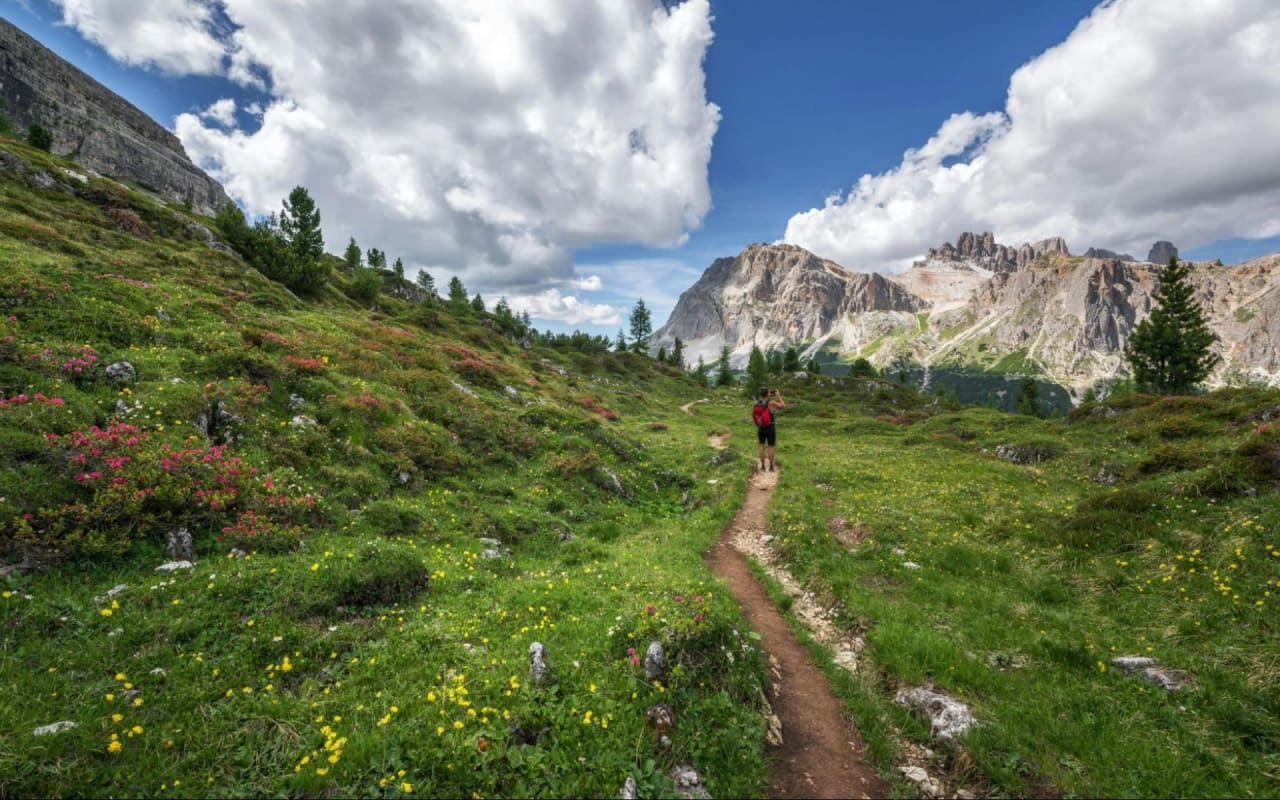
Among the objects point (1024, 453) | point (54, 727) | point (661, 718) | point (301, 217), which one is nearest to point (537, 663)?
point (661, 718)

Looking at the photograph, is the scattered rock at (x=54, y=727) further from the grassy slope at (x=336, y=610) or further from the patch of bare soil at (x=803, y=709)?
the patch of bare soil at (x=803, y=709)

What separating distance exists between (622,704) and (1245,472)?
19.0 metres

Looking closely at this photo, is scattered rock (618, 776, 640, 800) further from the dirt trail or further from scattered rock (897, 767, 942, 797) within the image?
scattered rock (897, 767, 942, 797)

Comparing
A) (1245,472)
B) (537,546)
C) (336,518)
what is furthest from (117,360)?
(1245,472)

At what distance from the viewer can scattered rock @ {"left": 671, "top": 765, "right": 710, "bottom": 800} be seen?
656 centimetres

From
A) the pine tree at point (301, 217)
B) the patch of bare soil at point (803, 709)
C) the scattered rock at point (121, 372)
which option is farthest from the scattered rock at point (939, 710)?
the pine tree at point (301, 217)

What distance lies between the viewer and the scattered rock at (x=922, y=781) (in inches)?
278

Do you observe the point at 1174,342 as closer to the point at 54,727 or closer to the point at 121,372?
the point at 54,727

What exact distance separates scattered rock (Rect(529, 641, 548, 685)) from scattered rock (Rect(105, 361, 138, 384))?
53.5ft

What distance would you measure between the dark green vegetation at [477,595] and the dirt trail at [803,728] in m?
0.43

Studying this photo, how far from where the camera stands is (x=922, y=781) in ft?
23.8

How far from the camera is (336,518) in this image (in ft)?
43.8

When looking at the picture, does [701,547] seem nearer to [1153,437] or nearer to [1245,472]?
[1245,472]

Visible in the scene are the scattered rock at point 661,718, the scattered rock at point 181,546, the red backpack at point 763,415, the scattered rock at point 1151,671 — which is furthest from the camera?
the red backpack at point 763,415
